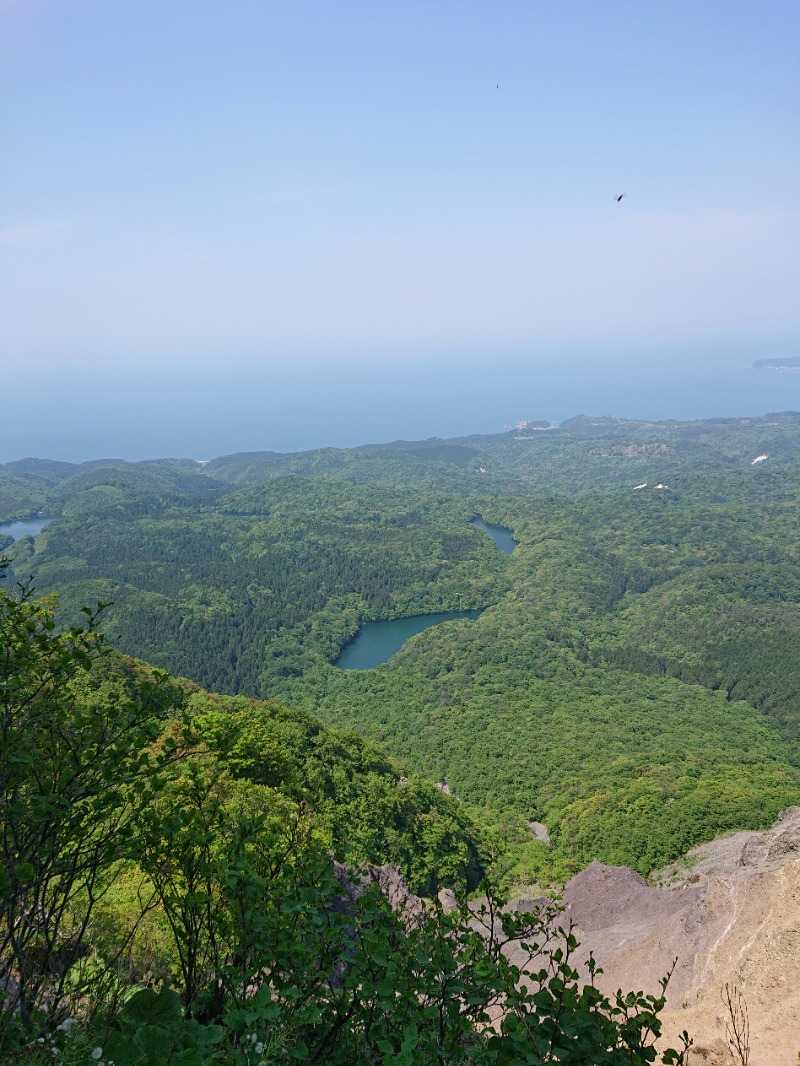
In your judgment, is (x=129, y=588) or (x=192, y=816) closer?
(x=192, y=816)

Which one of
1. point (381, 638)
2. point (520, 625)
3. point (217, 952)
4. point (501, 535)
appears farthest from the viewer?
point (501, 535)

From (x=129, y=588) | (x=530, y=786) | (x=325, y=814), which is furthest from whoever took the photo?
(x=129, y=588)

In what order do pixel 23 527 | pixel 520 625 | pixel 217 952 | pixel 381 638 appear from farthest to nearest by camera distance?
pixel 23 527, pixel 381 638, pixel 520 625, pixel 217 952

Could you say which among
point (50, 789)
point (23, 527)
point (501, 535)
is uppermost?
point (50, 789)

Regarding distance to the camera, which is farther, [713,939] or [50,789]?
[713,939]

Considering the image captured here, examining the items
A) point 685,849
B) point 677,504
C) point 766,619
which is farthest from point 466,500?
point 685,849

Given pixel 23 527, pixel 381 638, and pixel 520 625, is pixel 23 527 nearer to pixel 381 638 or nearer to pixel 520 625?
pixel 381 638

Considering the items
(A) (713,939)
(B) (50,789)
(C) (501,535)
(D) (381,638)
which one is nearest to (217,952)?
(B) (50,789)

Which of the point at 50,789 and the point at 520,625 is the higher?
the point at 50,789

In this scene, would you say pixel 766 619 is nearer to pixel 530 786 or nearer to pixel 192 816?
pixel 530 786
